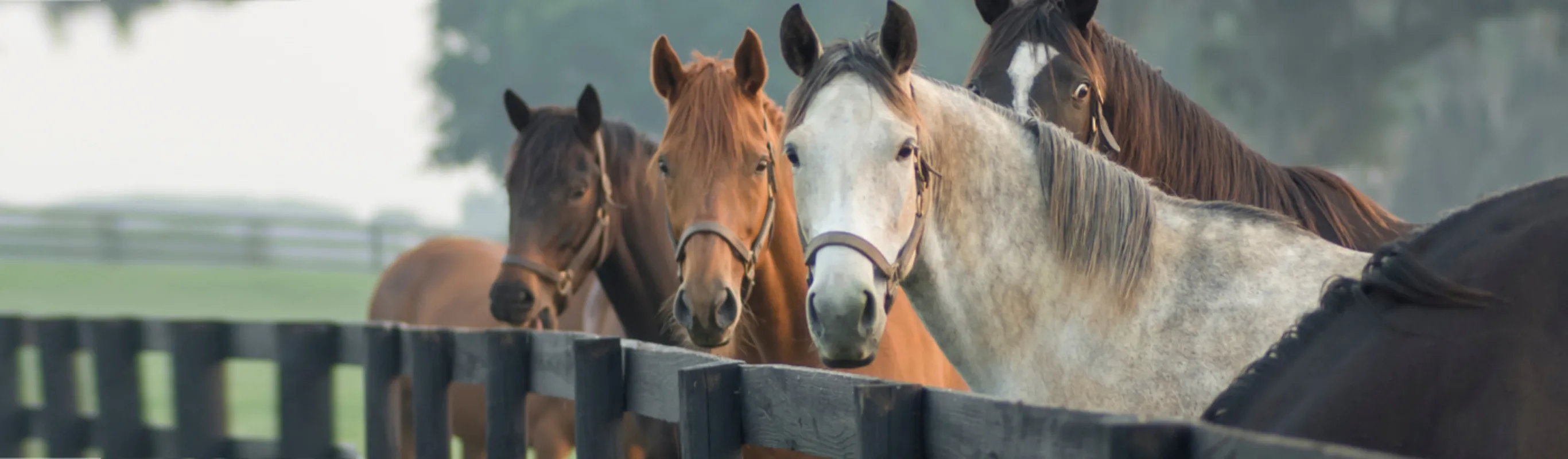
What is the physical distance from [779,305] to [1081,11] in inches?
49.1

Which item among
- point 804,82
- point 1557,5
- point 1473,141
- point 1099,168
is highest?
point 1557,5

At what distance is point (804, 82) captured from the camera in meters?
3.16

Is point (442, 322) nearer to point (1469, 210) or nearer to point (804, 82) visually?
point (804, 82)

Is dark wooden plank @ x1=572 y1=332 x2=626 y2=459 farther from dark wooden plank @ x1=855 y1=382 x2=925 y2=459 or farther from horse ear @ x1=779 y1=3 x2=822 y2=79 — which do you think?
dark wooden plank @ x1=855 y1=382 x2=925 y2=459

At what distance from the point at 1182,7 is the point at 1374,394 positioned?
66.7ft

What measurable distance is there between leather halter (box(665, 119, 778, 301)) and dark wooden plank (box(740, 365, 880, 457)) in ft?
3.49

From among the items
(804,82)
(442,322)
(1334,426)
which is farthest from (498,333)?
(442,322)

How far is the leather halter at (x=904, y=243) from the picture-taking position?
110 inches

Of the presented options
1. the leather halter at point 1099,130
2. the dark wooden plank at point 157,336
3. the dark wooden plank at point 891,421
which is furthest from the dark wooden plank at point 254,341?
the dark wooden plank at point 891,421

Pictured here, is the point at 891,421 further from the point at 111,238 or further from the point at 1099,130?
the point at 111,238

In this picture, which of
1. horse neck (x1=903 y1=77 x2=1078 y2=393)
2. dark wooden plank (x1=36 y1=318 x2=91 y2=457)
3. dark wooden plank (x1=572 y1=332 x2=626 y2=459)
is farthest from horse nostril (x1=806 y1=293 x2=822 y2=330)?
dark wooden plank (x1=36 y1=318 x2=91 y2=457)

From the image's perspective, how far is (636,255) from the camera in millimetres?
5043

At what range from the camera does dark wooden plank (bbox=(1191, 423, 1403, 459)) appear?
1460mm

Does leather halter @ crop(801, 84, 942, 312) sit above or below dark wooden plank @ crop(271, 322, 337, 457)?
above
